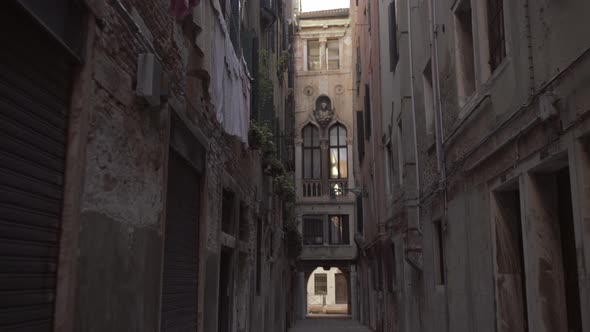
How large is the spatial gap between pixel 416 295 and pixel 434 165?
341 cm

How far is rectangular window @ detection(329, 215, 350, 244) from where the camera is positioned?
27.8m

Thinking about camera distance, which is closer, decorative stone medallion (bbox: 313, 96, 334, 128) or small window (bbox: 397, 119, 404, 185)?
small window (bbox: 397, 119, 404, 185)

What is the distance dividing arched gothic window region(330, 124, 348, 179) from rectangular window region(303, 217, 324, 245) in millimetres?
2480

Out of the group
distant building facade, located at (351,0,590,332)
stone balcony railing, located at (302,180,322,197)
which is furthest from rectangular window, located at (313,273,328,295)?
distant building facade, located at (351,0,590,332)

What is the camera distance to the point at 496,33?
598cm

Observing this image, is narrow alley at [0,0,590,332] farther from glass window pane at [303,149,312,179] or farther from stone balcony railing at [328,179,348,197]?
glass window pane at [303,149,312,179]

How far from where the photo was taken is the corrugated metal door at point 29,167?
2838 mm

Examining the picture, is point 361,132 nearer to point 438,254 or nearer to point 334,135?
point 334,135

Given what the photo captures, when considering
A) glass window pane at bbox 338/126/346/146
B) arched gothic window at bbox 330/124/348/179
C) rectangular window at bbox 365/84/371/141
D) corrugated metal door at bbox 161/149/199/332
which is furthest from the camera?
glass window pane at bbox 338/126/346/146

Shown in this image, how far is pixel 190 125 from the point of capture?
6129mm

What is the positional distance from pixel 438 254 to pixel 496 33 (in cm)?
416

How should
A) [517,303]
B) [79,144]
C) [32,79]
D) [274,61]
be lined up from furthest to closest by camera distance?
[274,61], [517,303], [79,144], [32,79]

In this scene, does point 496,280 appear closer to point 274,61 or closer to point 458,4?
point 458,4

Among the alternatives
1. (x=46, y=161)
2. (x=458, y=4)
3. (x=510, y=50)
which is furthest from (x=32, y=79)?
(x=458, y=4)
